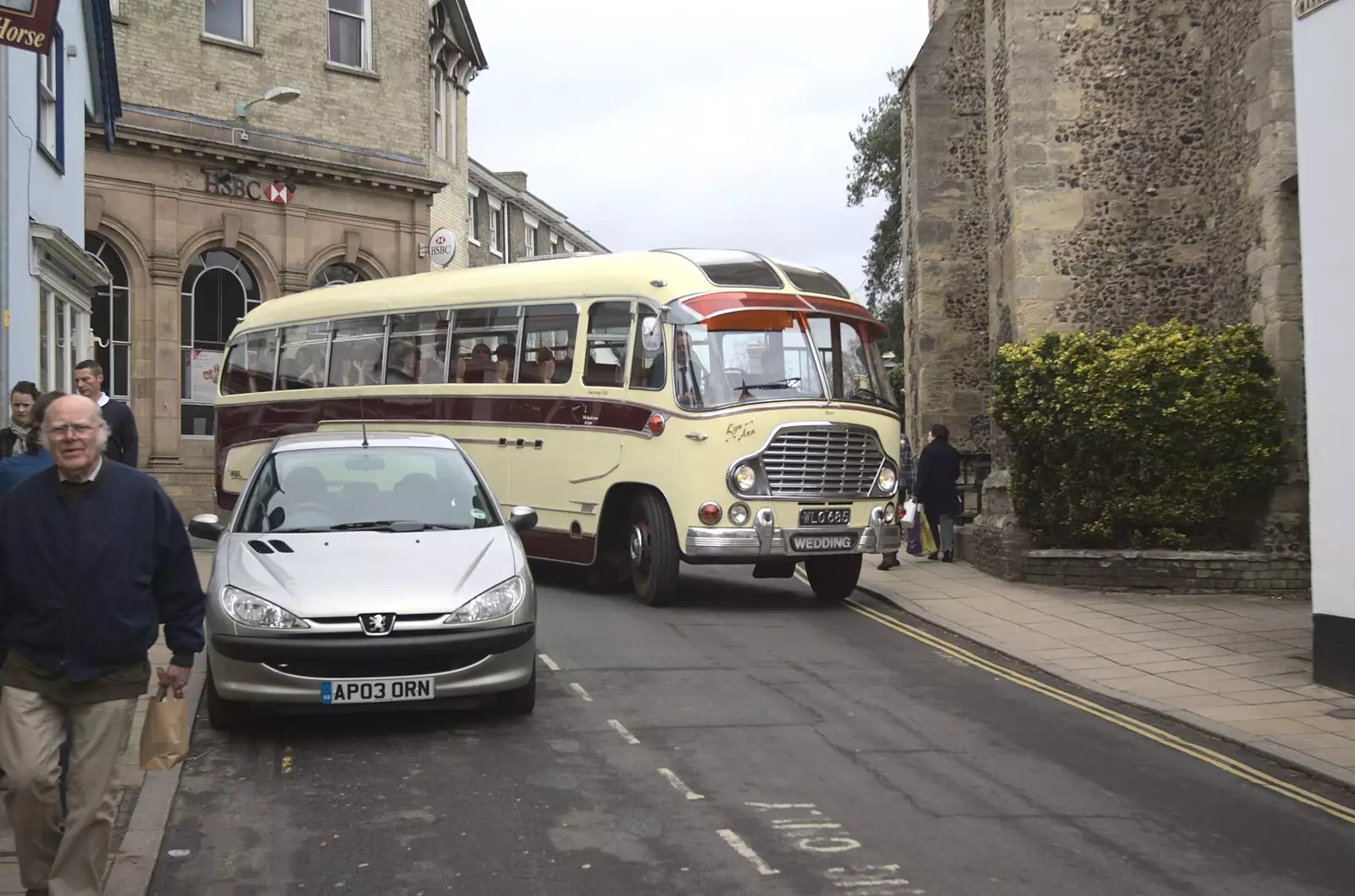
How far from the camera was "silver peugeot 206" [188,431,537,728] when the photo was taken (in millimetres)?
7426

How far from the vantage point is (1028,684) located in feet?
33.4

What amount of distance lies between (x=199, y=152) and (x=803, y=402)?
701 inches

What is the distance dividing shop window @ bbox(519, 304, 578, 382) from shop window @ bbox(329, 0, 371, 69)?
17.3 m

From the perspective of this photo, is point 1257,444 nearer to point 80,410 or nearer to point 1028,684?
point 1028,684

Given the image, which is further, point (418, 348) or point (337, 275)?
point (337, 275)

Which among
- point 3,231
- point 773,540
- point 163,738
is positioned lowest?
point 163,738

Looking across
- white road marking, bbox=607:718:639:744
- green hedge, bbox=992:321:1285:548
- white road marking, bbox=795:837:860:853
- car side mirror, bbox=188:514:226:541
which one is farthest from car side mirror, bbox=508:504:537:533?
green hedge, bbox=992:321:1285:548

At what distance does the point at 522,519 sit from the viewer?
8.98 meters

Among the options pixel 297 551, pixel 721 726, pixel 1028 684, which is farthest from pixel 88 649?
pixel 1028 684

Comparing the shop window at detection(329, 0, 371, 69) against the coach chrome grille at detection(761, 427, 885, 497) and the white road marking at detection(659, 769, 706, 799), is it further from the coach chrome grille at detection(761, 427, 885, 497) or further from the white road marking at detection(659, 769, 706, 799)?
the white road marking at detection(659, 769, 706, 799)

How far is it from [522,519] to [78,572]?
4.37 m

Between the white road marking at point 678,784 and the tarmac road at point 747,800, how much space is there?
2cm

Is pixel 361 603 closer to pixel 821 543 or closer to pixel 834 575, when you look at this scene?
pixel 821 543

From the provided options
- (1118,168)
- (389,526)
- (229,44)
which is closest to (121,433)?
(389,526)
